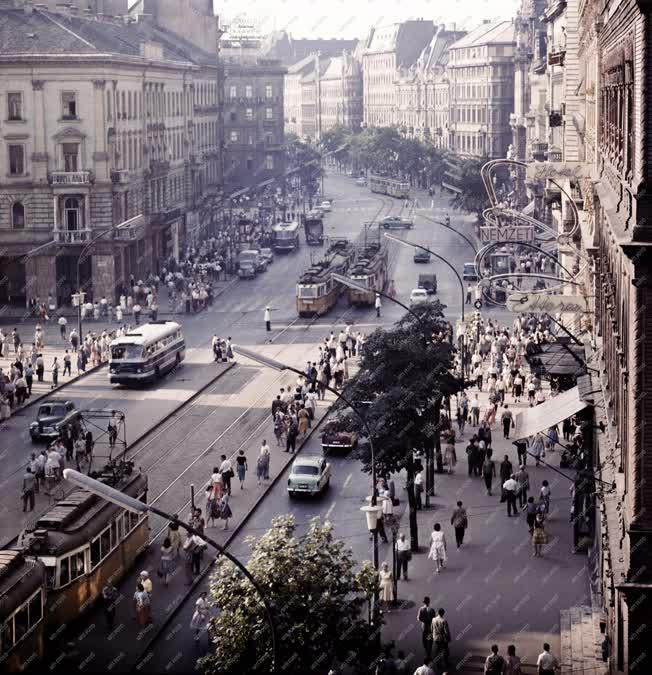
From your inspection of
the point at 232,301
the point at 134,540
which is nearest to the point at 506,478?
the point at 134,540

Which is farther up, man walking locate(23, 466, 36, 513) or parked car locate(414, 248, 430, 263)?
man walking locate(23, 466, 36, 513)

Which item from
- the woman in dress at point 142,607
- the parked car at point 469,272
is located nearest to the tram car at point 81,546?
the woman in dress at point 142,607

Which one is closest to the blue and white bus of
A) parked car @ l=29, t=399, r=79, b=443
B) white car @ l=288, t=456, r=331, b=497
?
parked car @ l=29, t=399, r=79, b=443

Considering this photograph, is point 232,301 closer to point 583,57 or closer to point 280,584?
point 583,57

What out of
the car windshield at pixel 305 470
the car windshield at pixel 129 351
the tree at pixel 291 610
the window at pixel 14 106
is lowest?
the car windshield at pixel 305 470

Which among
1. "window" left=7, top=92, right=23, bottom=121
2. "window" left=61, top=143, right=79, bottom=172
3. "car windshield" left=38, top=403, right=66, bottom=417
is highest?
"window" left=7, top=92, right=23, bottom=121

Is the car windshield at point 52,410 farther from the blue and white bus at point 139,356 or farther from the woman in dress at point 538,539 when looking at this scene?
the woman in dress at point 538,539

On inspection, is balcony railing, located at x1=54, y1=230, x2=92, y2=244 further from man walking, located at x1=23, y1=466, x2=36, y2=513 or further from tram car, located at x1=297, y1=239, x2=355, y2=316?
man walking, located at x1=23, y1=466, x2=36, y2=513
